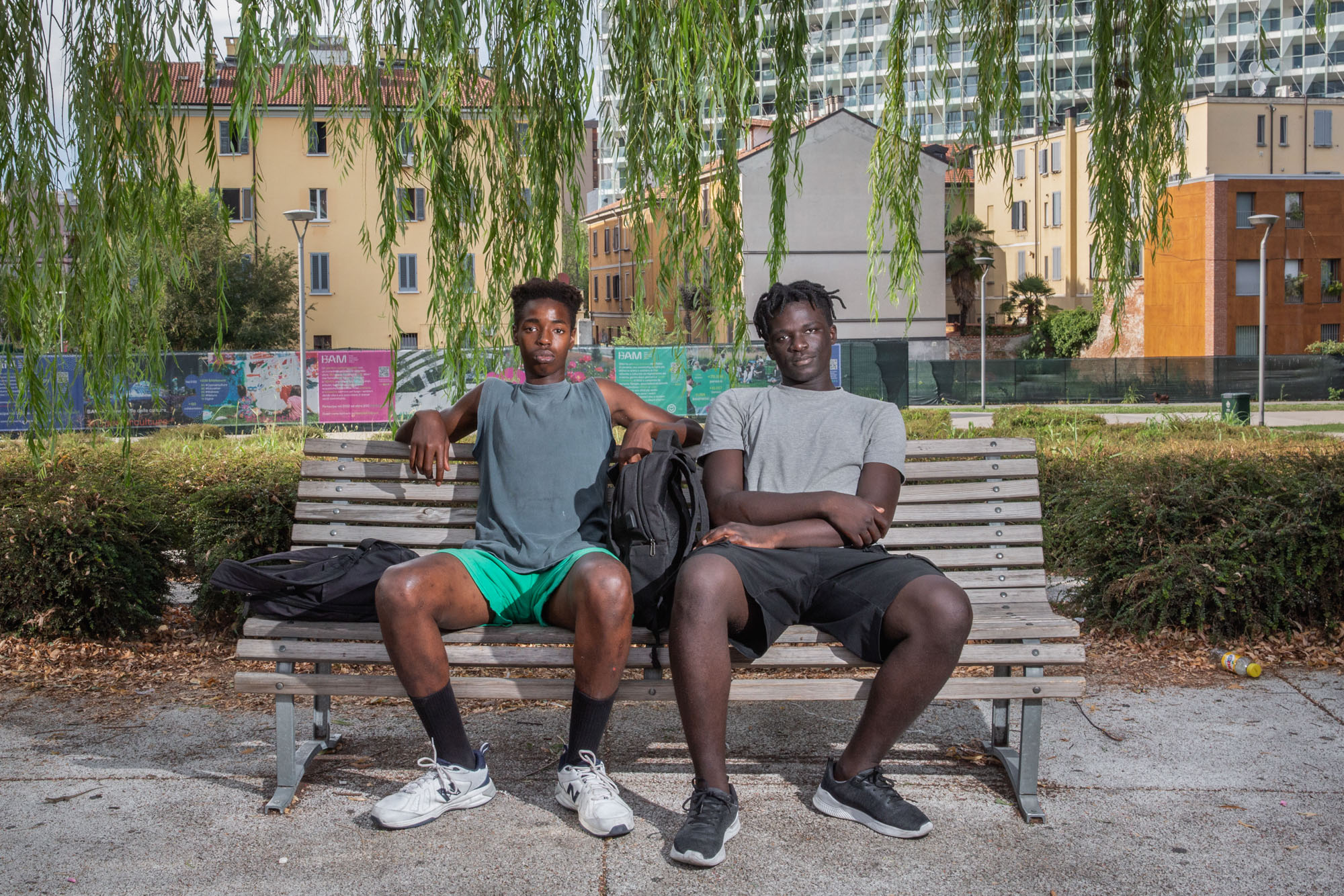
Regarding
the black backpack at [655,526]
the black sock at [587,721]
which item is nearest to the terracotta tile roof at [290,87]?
the black backpack at [655,526]

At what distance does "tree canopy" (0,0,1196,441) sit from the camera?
12.2 feet

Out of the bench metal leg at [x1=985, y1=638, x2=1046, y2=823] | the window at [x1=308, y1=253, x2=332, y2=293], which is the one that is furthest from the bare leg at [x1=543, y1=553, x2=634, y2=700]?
the window at [x1=308, y1=253, x2=332, y2=293]

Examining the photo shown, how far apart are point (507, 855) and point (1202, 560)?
3422mm

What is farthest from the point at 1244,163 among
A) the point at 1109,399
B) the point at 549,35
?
the point at 549,35

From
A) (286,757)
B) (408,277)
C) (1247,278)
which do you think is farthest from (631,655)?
(1247,278)

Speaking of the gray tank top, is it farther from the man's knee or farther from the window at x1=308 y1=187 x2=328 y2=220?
the window at x1=308 y1=187 x2=328 y2=220

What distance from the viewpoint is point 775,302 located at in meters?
3.74

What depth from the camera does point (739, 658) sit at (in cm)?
323

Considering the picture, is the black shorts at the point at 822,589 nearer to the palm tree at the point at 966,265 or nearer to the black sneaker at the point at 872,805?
the black sneaker at the point at 872,805

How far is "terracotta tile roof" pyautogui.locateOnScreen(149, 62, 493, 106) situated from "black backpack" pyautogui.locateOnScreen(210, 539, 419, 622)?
Result: 4.89 feet

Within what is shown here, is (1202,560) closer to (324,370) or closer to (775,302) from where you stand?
(775,302)

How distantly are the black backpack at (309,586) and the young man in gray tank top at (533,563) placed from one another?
0.26 meters

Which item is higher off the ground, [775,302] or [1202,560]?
[775,302]

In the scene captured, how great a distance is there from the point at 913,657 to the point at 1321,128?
61656 millimetres
